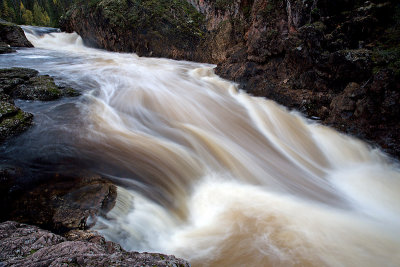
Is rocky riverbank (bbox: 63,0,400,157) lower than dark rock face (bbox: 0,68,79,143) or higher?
higher

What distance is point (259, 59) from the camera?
8.02m

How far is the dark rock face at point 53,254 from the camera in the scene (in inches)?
55.6

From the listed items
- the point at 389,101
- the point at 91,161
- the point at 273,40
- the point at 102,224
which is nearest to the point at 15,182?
the point at 91,161

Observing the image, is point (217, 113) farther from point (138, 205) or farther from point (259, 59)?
point (138, 205)

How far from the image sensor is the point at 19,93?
5578mm

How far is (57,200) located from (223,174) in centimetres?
280

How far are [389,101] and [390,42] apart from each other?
1.67 meters

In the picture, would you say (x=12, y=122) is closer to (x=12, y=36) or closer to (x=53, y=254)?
(x=53, y=254)

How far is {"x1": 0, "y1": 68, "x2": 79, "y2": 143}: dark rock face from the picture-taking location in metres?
3.94

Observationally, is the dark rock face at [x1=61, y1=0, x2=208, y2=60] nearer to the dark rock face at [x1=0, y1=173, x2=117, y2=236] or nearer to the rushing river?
the rushing river

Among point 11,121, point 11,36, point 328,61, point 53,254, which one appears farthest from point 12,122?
point 11,36

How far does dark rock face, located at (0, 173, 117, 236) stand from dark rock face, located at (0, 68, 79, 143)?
4.18 ft

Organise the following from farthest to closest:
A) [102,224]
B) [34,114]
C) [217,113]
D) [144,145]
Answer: [217,113]
[34,114]
[144,145]
[102,224]

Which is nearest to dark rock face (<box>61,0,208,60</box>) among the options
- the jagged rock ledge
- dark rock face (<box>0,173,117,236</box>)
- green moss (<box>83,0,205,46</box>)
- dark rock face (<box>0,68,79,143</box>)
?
green moss (<box>83,0,205,46</box>)
